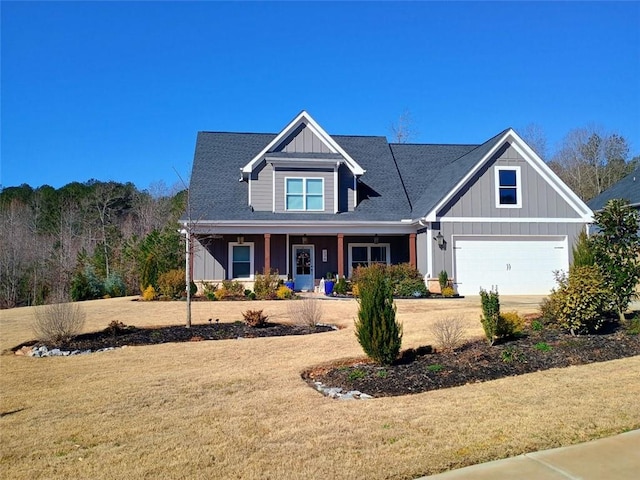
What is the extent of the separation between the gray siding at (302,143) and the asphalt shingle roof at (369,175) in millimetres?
2509

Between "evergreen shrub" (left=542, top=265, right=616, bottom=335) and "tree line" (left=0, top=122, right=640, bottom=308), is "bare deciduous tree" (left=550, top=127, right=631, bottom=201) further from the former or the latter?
"evergreen shrub" (left=542, top=265, right=616, bottom=335)

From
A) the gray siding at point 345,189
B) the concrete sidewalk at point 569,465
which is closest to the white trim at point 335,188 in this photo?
the gray siding at point 345,189

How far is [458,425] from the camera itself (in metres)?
5.15

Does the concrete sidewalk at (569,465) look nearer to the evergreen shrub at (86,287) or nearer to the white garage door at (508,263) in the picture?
the white garage door at (508,263)

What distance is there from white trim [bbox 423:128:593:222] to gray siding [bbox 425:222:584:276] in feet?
1.86

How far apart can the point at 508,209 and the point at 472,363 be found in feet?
45.3

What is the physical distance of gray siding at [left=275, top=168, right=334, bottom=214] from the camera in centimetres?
2141

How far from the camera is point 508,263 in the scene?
20266mm

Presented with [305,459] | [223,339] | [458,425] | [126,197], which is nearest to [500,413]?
[458,425]

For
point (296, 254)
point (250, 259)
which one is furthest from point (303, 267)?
point (250, 259)

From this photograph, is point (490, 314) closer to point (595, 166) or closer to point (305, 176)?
point (305, 176)

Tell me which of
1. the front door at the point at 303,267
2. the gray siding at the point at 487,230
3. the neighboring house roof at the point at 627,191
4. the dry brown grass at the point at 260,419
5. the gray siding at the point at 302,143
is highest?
the gray siding at the point at 302,143

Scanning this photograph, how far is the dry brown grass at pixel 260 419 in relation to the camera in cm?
434

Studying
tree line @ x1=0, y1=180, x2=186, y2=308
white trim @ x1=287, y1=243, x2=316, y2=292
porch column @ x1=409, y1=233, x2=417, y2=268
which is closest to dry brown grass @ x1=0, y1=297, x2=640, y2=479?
tree line @ x1=0, y1=180, x2=186, y2=308
